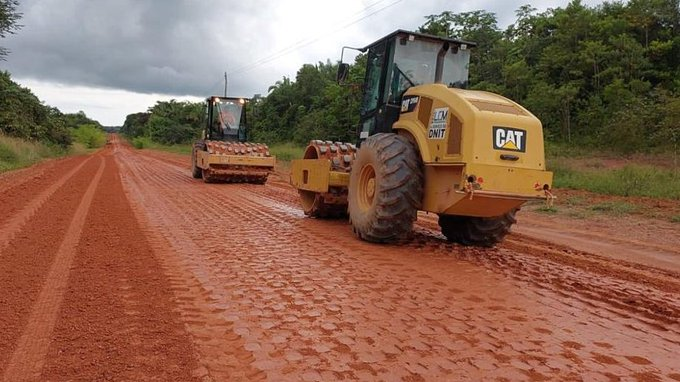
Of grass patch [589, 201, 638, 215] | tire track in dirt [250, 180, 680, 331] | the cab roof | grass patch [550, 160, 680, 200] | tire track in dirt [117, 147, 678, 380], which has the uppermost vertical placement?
the cab roof

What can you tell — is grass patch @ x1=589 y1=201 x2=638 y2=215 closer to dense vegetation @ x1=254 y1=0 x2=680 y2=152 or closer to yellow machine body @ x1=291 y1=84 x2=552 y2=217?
yellow machine body @ x1=291 y1=84 x2=552 y2=217

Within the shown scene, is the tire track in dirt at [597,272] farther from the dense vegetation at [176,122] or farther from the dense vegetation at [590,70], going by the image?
the dense vegetation at [176,122]

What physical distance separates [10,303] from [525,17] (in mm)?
38643

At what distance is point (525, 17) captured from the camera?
36.8 metres

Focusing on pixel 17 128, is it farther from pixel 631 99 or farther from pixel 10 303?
pixel 631 99

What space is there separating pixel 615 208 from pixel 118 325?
10.3 m

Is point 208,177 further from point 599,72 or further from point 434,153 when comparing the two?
point 599,72

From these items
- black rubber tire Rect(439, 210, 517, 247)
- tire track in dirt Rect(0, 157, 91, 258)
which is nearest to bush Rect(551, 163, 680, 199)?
black rubber tire Rect(439, 210, 517, 247)

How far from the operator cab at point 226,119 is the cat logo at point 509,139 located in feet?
44.2

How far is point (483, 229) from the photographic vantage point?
6.66 meters

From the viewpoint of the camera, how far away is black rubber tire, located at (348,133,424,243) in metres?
6.12

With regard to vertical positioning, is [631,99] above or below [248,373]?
above

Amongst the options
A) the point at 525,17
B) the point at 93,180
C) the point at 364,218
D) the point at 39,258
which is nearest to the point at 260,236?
the point at 364,218

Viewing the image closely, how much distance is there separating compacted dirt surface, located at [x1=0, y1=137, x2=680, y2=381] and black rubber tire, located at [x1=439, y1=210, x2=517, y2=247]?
0.20 meters
